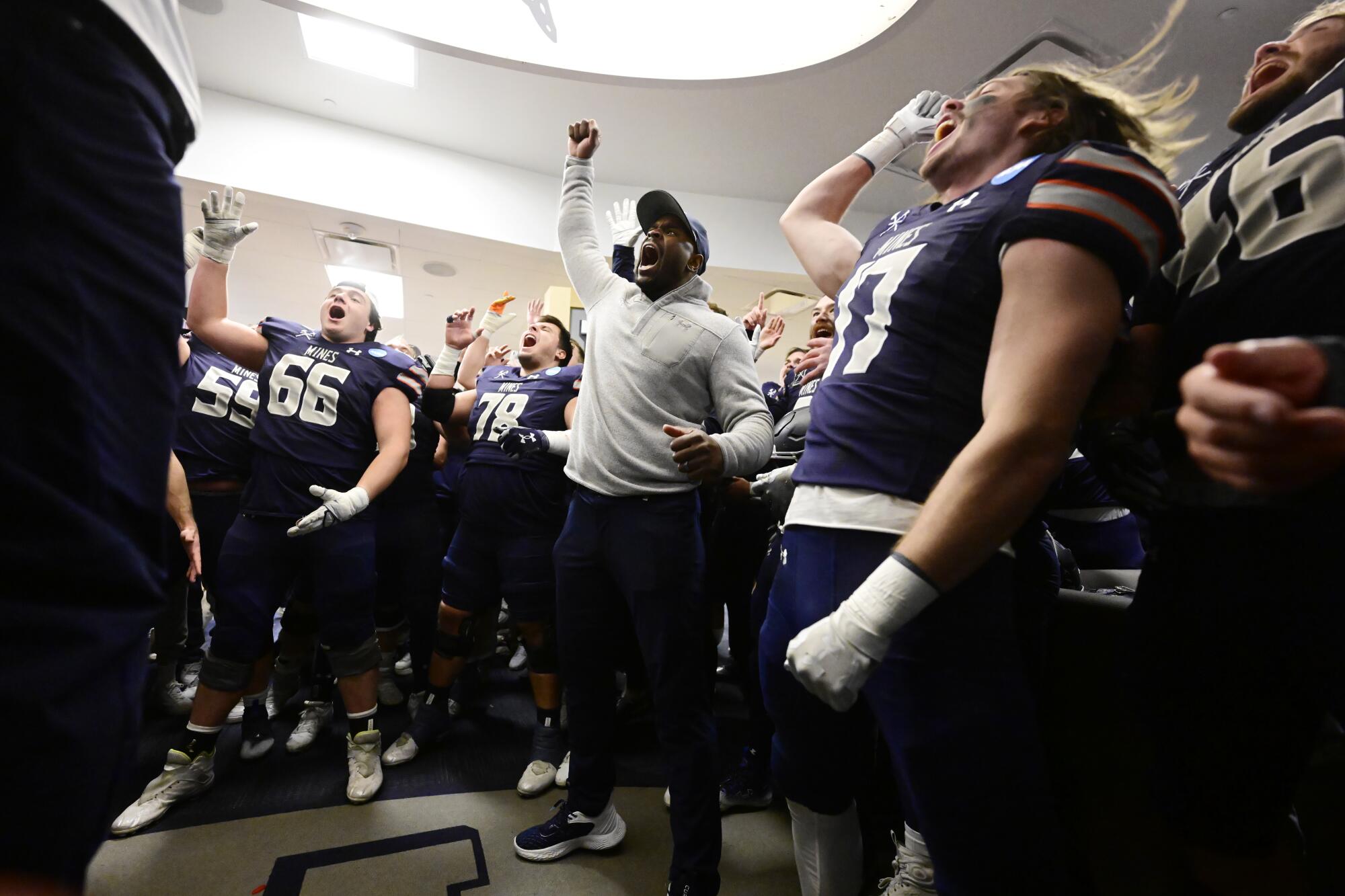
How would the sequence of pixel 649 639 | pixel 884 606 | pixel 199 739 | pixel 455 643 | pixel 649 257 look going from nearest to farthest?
pixel 884 606
pixel 649 639
pixel 649 257
pixel 199 739
pixel 455 643

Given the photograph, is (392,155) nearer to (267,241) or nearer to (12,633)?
(267,241)

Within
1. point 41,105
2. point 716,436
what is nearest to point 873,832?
point 716,436

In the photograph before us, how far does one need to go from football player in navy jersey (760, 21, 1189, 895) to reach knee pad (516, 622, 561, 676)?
145cm

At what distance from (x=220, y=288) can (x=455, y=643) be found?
1.70 meters

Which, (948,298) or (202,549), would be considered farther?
(202,549)

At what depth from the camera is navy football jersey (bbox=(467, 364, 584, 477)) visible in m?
2.56

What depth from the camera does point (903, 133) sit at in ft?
4.90

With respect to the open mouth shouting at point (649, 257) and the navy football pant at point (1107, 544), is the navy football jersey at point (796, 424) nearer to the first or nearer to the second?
the open mouth shouting at point (649, 257)

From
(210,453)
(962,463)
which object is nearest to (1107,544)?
(962,463)

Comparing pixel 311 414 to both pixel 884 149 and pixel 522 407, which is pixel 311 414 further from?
pixel 884 149

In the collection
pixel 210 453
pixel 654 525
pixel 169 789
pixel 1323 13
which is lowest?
pixel 169 789

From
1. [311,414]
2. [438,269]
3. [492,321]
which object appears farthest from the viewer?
→ [438,269]

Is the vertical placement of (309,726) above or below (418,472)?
below

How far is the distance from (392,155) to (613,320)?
4519 millimetres
